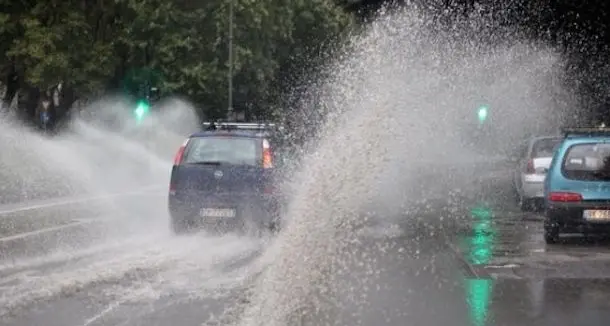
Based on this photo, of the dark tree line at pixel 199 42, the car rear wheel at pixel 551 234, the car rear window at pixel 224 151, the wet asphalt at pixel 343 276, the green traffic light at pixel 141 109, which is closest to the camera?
the wet asphalt at pixel 343 276

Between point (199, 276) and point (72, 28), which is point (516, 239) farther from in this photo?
point (72, 28)

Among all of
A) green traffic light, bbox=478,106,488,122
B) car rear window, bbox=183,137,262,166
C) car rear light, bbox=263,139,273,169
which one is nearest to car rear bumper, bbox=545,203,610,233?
car rear light, bbox=263,139,273,169

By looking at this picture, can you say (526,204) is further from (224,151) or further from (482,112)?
(482,112)

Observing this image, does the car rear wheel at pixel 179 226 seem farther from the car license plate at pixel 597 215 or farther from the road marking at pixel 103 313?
the car license plate at pixel 597 215

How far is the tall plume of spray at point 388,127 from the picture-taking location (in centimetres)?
914

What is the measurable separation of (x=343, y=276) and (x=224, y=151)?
14.5ft

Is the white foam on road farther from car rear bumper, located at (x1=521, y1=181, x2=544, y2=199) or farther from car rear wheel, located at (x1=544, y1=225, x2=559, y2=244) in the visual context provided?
car rear bumper, located at (x1=521, y1=181, x2=544, y2=199)

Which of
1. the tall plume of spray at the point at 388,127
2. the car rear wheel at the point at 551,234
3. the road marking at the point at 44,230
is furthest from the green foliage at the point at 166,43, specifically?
the car rear wheel at the point at 551,234

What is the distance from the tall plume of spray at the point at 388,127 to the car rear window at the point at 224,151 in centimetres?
82

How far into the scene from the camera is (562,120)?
45719 millimetres

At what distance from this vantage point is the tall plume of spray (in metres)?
9.14

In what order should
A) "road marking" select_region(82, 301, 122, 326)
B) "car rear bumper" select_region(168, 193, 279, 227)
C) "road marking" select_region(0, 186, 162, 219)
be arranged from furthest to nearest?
1. "road marking" select_region(0, 186, 162, 219)
2. "car rear bumper" select_region(168, 193, 279, 227)
3. "road marking" select_region(82, 301, 122, 326)

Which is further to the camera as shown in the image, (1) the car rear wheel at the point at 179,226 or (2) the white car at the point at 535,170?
(2) the white car at the point at 535,170

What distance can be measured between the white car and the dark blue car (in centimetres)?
673
